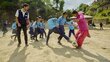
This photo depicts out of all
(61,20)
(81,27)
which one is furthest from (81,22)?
(61,20)

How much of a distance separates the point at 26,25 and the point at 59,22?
1.62 m

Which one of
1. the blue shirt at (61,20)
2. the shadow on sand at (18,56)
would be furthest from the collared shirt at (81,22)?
the shadow on sand at (18,56)

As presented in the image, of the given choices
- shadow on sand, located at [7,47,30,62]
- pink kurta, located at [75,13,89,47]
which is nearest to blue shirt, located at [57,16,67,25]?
pink kurta, located at [75,13,89,47]

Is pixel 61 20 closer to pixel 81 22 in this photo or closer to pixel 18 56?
pixel 81 22

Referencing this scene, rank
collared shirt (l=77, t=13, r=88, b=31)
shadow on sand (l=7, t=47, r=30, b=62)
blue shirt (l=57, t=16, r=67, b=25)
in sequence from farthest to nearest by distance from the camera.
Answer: blue shirt (l=57, t=16, r=67, b=25) < collared shirt (l=77, t=13, r=88, b=31) < shadow on sand (l=7, t=47, r=30, b=62)

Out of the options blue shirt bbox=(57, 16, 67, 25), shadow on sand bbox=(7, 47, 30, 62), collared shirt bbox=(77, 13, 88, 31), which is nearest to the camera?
shadow on sand bbox=(7, 47, 30, 62)

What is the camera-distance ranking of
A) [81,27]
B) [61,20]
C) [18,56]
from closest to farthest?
[18,56] → [81,27] → [61,20]

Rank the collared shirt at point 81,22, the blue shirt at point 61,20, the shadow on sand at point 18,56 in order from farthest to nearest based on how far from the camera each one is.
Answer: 1. the blue shirt at point 61,20
2. the collared shirt at point 81,22
3. the shadow on sand at point 18,56

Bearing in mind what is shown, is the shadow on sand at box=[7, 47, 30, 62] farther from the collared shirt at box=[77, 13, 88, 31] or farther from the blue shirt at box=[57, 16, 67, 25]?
the collared shirt at box=[77, 13, 88, 31]

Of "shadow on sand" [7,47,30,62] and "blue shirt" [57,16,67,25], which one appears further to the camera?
"blue shirt" [57,16,67,25]

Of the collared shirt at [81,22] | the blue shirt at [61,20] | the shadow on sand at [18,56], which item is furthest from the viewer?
the blue shirt at [61,20]

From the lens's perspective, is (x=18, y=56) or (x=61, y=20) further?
(x=61, y=20)

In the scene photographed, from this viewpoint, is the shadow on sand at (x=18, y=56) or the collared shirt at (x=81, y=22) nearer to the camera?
the shadow on sand at (x=18, y=56)

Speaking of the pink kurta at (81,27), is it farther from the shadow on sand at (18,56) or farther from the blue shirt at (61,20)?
the shadow on sand at (18,56)
